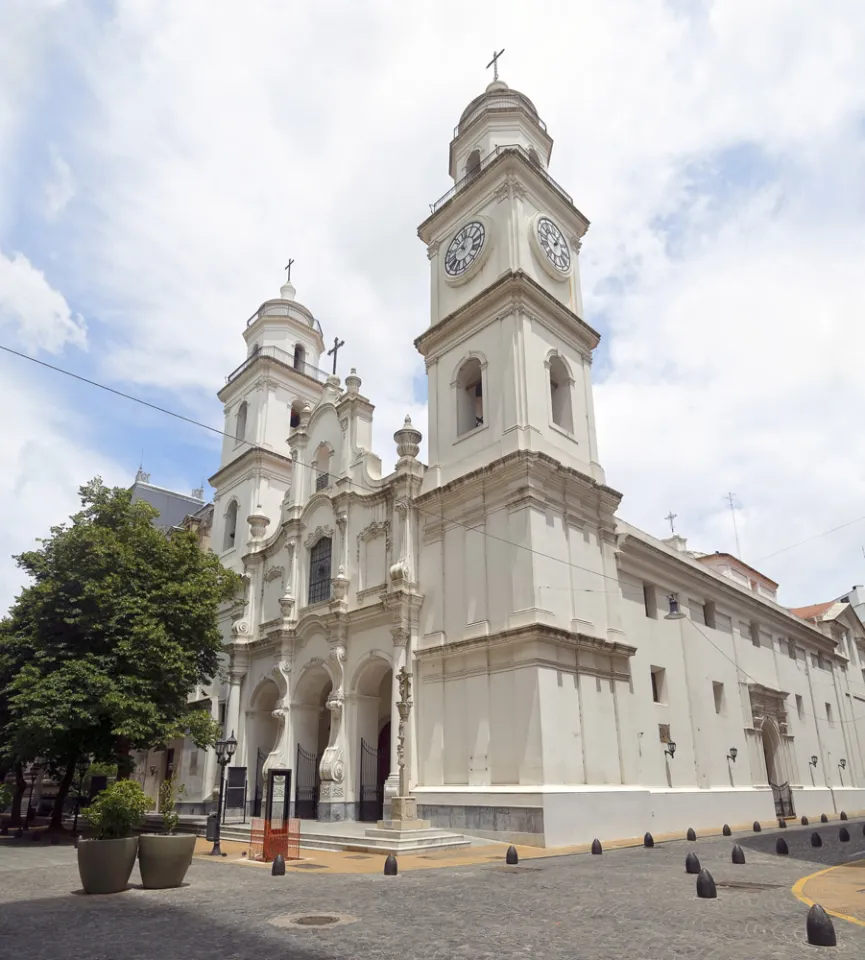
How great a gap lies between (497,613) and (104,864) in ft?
43.9

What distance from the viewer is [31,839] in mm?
23359

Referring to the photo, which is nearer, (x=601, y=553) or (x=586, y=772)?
(x=586, y=772)

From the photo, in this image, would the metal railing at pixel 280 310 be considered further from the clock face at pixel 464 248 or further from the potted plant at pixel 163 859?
the potted plant at pixel 163 859

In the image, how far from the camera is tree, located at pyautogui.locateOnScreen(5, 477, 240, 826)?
21.2m

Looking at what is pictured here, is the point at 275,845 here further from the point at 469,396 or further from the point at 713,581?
the point at 713,581

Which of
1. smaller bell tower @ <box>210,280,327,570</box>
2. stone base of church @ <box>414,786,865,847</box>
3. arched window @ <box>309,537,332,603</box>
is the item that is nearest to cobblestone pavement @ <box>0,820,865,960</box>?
stone base of church @ <box>414,786,865,847</box>

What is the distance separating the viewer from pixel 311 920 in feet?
32.3

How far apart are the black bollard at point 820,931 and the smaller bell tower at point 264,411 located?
96.9 ft

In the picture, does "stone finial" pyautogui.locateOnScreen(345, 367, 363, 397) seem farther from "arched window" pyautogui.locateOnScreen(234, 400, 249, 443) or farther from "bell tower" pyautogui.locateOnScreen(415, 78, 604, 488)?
"arched window" pyautogui.locateOnScreen(234, 400, 249, 443)

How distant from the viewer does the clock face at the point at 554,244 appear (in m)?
29.0

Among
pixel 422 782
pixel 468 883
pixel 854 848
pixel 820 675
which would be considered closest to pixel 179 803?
pixel 422 782

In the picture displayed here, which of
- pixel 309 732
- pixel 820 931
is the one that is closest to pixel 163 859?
pixel 820 931

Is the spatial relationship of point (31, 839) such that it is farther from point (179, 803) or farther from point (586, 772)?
point (586, 772)

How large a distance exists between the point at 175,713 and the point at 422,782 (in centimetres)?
803
